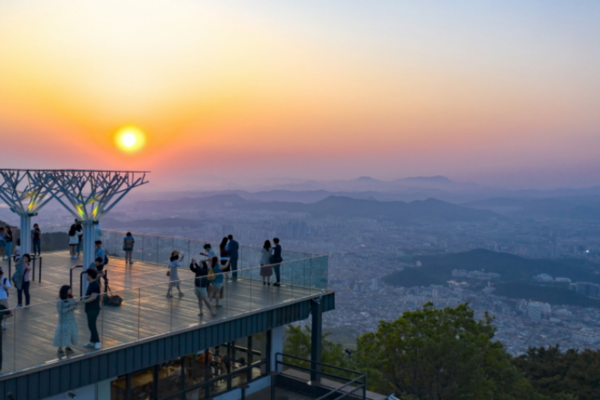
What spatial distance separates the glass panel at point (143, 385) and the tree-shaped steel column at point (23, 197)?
9.92m

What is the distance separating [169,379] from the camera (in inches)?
560

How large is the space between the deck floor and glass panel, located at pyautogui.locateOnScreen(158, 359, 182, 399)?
6.10 feet

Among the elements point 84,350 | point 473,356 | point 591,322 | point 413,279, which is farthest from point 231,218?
Answer: point 84,350

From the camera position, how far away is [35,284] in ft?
59.7

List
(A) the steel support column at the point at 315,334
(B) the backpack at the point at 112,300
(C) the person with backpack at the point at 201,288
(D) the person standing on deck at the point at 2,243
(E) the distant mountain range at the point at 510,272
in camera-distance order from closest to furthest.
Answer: (B) the backpack at the point at 112,300 < (C) the person with backpack at the point at 201,288 < (A) the steel support column at the point at 315,334 < (D) the person standing on deck at the point at 2,243 < (E) the distant mountain range at the point at 510,272

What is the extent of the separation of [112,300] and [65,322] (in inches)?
49.4

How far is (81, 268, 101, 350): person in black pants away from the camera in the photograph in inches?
428

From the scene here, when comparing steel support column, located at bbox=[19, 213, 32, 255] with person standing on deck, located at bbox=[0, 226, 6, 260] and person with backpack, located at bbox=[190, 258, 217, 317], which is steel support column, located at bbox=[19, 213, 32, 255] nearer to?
person standing on deck, located at bbox=[0, 226, 6, 260]

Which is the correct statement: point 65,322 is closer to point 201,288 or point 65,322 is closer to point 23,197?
point 201,288

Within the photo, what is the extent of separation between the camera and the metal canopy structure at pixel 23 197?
20.6 metres

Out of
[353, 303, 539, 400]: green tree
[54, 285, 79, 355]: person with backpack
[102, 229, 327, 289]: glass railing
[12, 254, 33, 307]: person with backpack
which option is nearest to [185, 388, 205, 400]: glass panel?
[54, 285, 79, 355]: person with backpack

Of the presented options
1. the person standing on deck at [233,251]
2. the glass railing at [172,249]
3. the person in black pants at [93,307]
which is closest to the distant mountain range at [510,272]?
the glass railing at [172,249]

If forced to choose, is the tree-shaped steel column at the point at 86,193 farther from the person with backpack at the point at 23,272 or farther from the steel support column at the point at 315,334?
the steel support column at the point at 315,334

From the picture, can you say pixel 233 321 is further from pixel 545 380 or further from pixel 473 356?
pixel 545 380
